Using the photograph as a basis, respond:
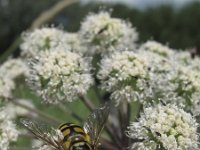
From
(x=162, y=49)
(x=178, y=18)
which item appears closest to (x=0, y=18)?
(x=178, y=18)

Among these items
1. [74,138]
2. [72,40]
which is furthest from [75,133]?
[72,40]

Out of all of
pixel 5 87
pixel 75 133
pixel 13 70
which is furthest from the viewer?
pixel 13 70

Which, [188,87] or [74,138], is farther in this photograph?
[188,87]

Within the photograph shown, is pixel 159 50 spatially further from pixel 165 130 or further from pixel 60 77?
pixel 165 130

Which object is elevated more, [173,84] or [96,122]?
[173,84]

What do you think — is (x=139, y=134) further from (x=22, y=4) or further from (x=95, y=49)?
(x=22, y=4)

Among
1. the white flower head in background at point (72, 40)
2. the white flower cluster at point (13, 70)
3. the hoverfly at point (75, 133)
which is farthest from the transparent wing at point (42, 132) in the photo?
the white flower head in background at point (72, 40)

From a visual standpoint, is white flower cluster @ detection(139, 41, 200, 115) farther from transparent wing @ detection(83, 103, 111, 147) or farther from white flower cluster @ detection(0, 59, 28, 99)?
white flower cluster @ detection(0, 59, 28, 99)
